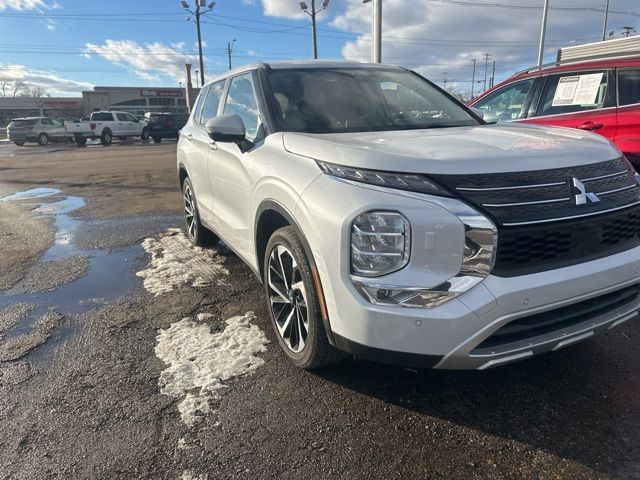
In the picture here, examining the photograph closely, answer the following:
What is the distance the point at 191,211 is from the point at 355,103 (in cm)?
275

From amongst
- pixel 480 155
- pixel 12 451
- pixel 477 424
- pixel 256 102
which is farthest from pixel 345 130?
pixel 12 451

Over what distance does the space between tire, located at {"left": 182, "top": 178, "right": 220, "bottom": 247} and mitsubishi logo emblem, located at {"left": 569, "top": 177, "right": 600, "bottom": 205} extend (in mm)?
3802

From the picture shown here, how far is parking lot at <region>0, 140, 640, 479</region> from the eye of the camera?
224 cm

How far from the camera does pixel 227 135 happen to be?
3270 millimetres

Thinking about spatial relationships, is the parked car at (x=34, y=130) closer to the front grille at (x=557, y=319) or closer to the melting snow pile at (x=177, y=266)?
the melting snow pile at (x=177, y=266)

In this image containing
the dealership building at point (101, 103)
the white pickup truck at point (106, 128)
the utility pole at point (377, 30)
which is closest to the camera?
the utility pole at point (377, 30)

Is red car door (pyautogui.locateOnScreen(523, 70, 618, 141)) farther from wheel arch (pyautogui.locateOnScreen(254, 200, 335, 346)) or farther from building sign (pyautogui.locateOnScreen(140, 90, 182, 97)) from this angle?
building sign (pyautogui.locateOnScreen(140, 90, 182, 97))

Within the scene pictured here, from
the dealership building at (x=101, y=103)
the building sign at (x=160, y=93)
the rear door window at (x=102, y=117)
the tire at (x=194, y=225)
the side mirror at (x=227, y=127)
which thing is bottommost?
the tire at (x=194, y=225)

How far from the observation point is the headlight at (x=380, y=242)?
215 cm

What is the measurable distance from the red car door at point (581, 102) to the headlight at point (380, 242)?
14.6 ft

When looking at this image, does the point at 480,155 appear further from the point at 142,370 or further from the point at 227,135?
the point at 142,370

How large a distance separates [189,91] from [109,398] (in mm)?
38129

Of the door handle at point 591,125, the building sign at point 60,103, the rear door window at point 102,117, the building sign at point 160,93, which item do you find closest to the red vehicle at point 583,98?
the door handle at point 591,125

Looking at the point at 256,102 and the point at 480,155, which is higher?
the point at 256,102
